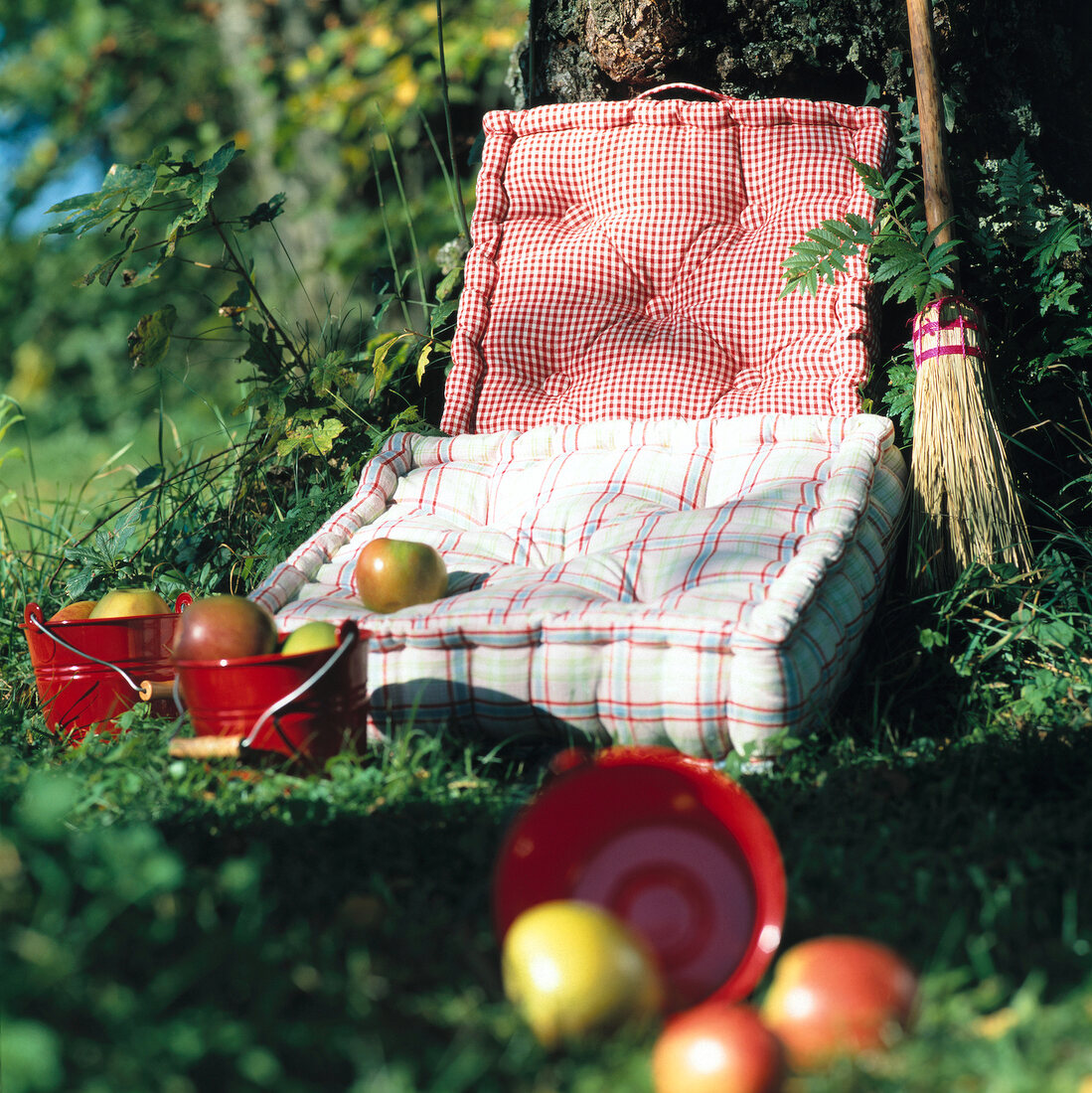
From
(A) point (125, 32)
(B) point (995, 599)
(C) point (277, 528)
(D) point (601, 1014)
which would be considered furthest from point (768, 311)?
(A) point (125, 32)

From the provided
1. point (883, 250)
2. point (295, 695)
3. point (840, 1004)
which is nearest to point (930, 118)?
point (883, 250)

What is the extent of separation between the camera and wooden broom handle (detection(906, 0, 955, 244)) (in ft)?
9.51

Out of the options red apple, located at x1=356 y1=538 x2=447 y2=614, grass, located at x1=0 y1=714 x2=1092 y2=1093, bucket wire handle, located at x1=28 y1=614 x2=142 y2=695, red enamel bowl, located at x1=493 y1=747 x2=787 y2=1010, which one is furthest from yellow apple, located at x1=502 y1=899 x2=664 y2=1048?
bucket wire handle, located at x1=28 y1=614 x2=142 y2=695

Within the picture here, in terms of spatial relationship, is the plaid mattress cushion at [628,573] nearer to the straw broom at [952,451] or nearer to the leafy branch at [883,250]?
the straw broom at [952,451]

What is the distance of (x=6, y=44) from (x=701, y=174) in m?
A: 10.7

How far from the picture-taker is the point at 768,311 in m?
3.35

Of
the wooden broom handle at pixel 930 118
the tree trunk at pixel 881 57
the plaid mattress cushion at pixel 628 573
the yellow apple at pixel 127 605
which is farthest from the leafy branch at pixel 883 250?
the yellow apple at pixel 127 605

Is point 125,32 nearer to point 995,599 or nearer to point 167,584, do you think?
Answer: point 167,584

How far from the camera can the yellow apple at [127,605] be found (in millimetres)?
2758

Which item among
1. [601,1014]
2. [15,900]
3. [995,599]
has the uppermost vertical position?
[15,900]

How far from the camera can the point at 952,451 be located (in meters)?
2.81

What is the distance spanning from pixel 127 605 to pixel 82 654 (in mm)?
216

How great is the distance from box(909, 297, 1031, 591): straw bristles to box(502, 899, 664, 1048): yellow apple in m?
1.81

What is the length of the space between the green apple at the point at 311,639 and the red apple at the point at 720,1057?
121cm
